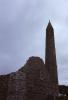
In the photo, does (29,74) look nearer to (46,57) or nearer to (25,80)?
(25,80)

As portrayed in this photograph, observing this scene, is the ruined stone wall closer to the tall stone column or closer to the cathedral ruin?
the cathedral ruin

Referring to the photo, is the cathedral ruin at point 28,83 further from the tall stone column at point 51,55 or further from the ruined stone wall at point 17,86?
the tall stone column at point 51,55

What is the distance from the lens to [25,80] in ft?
51.7

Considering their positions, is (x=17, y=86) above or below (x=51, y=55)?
below

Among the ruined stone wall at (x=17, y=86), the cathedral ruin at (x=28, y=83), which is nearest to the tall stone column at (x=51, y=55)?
the cathedral ruin at (x=28, y=83)

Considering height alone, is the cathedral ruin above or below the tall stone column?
below

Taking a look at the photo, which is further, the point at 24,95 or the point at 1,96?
the point at 1,96

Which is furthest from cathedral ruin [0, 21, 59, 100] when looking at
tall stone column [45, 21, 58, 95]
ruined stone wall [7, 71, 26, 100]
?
tall stone column [45, 21, 58, 95]

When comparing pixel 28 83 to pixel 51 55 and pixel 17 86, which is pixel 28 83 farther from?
pixel 51 55

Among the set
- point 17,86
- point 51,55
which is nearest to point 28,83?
point 17,86

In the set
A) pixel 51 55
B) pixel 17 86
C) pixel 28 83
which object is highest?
pixel 51 55

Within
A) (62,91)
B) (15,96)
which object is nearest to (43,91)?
(15,96)

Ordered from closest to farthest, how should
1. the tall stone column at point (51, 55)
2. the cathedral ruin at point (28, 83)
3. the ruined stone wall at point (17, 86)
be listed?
the ruined stone wall at point (17, 86) < the cathedral ruin at point (28, 83) < the tall stone column at point (51, 55)

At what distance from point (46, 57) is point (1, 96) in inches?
549
